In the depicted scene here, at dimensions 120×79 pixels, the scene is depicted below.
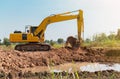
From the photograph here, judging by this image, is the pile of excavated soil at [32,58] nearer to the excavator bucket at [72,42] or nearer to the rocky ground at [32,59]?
the rocky ground at [32,59]

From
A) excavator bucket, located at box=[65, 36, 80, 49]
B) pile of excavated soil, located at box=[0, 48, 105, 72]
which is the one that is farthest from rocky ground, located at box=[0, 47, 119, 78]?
excavator bucket, located at box=[65, 36, 80, 49]

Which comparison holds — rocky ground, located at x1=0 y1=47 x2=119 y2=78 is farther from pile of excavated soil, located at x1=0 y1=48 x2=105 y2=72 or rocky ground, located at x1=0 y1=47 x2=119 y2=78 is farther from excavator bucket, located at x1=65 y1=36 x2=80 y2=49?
excavator bucket, located at x1=65 y1=36 x2=80 y2=49

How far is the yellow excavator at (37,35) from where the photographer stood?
89.0ft

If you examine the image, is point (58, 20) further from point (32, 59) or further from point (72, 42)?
point (32, 59)

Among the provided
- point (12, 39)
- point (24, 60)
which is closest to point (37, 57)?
point (24, 60)

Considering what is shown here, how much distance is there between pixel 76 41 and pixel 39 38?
11.1ft

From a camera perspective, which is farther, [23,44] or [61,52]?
[23,44]

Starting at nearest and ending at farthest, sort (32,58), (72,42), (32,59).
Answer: (32,59) < (32,58) < (72,42)

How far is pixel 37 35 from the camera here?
1117 inches

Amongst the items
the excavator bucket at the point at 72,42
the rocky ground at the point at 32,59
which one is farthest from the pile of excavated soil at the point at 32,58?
the excavator bucket at the point at 72,42

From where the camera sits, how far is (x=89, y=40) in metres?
38.7

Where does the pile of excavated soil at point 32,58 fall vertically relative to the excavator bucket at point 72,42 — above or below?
below

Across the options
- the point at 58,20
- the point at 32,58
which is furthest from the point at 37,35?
the point at 32,58

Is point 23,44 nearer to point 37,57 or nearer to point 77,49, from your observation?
point 77,49
